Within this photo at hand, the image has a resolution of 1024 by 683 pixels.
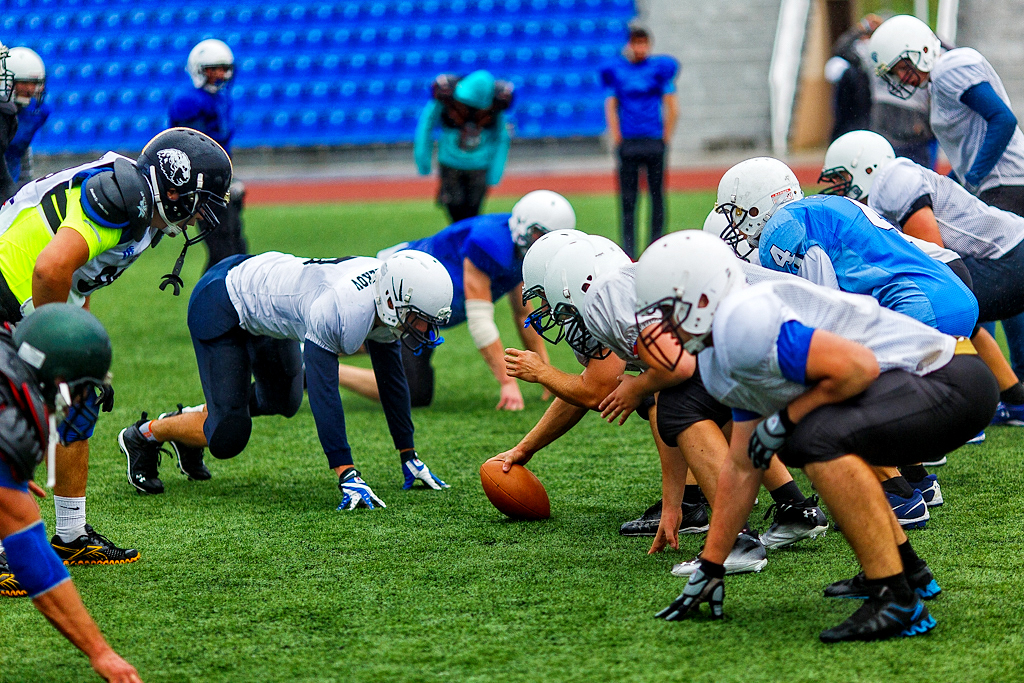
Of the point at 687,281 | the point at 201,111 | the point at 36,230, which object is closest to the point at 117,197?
the point at 36,230

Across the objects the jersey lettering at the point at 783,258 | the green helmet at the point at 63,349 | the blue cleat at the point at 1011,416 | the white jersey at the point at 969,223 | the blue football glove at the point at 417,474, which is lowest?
the blue cleat at the point at 1011,416

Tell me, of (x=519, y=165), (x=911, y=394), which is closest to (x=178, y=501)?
(x=911, y=394)

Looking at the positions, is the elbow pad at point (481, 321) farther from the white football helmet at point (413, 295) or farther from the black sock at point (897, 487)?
the black sock at point (897, 487)

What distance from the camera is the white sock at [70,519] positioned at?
399cm

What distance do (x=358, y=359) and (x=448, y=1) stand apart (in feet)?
41.5

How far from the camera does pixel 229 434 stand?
4801mm

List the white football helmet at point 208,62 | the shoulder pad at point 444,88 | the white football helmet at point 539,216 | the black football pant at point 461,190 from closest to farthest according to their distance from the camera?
the white football helmet at point 539,216, the white football helmet at point 208,62, the shoulder pad at point 444,88, the black football pant at point 461,190

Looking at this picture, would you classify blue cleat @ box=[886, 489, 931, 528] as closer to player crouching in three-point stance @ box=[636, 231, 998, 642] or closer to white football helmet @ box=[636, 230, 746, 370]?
player crouching in three-point stance @ box=[636, 231, 998, 642]

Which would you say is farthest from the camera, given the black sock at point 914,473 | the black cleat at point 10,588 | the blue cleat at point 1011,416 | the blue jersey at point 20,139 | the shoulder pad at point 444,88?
the shoulder pad at point 444,88

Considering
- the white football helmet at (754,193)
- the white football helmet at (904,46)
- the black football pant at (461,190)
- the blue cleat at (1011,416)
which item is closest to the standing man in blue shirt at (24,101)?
the black football pant at (461,190)

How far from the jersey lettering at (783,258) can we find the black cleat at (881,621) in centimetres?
132

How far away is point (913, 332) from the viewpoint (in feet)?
10.4

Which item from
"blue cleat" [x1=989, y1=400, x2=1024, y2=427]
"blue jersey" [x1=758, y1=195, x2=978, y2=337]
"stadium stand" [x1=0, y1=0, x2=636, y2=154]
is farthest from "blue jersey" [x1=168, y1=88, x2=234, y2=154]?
"stadium stand" [x1=0, y1=0, x2=636, y2=154]

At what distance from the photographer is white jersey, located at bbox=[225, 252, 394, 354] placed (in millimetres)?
4543
